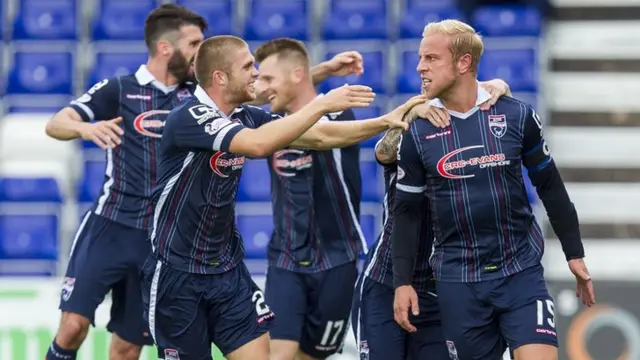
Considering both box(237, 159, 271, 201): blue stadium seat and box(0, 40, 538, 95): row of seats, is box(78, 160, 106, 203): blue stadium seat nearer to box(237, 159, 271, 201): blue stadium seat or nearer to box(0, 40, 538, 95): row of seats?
box(0, 40, 538, 95): row of seats

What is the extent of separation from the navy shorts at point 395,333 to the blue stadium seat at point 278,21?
6.44 metres

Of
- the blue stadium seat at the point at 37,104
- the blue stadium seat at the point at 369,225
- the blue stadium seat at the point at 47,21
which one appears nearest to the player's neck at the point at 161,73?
the blue stadium seat at the point at 369,225

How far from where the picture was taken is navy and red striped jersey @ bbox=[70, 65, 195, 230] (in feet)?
25.1

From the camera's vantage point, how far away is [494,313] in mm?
6363

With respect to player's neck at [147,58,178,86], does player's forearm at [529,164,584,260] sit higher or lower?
lower

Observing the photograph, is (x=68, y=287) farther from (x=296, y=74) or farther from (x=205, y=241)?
(x=296, y=74)

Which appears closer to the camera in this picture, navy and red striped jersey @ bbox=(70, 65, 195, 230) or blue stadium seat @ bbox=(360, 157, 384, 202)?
navy and red striped jersey @ bbox=(70, 65, 195, 230)

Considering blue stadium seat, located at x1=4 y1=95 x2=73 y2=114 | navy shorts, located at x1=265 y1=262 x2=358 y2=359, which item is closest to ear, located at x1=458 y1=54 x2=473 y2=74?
navy shorts, located at x1=265 y1=262 x2=358 y2=359

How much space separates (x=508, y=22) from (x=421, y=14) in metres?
0.84

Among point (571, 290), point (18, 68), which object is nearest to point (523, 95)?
point (571, 290)

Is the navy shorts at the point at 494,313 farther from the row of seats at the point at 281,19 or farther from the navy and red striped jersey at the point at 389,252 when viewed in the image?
the row of seats at the point at 281,19

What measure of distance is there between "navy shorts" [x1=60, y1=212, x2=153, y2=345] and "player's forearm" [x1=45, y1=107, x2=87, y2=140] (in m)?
0.62

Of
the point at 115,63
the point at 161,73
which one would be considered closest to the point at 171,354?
the point at 161,73

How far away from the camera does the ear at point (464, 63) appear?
6.41 meters
